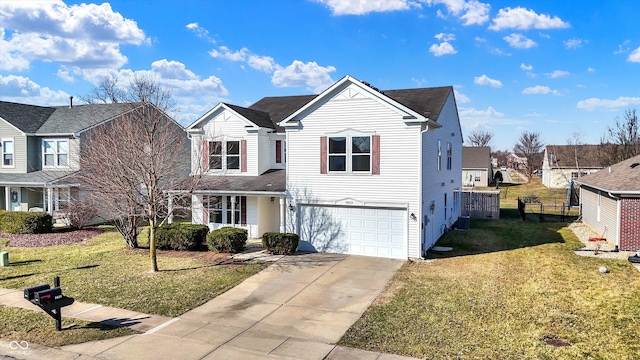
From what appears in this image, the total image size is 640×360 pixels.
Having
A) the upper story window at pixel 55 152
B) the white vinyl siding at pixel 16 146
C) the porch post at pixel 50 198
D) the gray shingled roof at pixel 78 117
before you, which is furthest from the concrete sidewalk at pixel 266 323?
the white vinyl siding at pixel 16 146

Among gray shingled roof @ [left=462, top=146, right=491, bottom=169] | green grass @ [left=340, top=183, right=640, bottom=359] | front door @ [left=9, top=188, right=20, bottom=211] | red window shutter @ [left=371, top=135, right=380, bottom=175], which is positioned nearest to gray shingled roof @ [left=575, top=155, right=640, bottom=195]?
green grass @ [left=340, top=183, right=640, bottom=359]

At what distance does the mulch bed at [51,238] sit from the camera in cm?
2045

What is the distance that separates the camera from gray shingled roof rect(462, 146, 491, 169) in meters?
55.3

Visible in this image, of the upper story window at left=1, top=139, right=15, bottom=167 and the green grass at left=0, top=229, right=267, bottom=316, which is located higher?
the upper story window at left=1, top=139, right=15, bottom=167

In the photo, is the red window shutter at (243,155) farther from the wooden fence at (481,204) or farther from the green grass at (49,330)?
the wooden fence at (481,204)

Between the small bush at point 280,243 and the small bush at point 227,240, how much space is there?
1090mm

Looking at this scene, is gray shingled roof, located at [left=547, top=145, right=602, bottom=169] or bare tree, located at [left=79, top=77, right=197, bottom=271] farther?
gray shingled roof, located at [left=547, top=145, right=602, bottom=169]

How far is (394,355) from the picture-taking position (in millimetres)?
8484

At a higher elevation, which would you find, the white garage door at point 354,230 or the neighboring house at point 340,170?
the neighboring house at point 340,170

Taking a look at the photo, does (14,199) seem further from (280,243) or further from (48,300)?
(48,300)

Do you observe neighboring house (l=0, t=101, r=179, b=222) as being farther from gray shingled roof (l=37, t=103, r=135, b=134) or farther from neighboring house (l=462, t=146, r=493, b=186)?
Answer: neighboring house (l=462, t=146, r=493, b=186)

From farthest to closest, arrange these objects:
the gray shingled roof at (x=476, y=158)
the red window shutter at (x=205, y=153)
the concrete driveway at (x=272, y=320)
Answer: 1. the gray shingled roof at (x=476, y=158)
2. the red window shutter at (x=205, y=153)
3. the concrete driveway at (x=272, y=320)

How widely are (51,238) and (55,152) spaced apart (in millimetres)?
7939

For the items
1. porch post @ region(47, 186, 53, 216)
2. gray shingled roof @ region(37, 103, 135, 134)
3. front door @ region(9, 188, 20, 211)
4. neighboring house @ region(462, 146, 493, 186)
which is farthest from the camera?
neighboring house @ region(462, 146, 493, 186)
